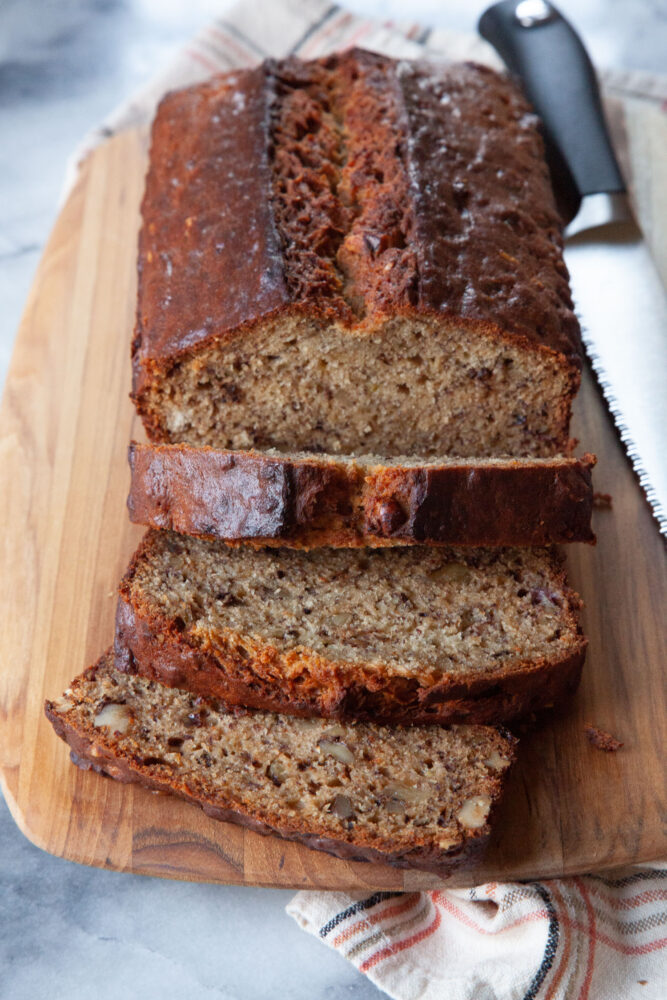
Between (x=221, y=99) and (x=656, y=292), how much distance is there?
5.68ft

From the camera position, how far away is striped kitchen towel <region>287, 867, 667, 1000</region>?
2.98 meters

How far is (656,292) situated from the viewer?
397 centimetres

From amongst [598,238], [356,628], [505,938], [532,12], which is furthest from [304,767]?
[532,12]

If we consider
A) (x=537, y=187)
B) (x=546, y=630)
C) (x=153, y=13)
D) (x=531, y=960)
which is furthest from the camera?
(x=153, y=13)

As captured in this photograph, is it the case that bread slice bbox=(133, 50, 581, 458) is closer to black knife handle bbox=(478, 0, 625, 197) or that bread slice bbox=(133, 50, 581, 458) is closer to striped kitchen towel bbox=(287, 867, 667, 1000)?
black knife handle bbox=(478, 0, 625, 197)

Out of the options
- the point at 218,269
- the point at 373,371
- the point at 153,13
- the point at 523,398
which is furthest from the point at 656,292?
the point at 153,13

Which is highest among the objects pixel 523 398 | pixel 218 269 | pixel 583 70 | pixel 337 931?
pixel 583 70

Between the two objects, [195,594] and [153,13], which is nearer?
[195,594]

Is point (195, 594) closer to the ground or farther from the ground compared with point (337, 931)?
farther from the ground

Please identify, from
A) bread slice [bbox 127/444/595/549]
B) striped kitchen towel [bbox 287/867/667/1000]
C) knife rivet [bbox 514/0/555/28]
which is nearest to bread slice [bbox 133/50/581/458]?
bread slice [bbox 127/444/595/549]

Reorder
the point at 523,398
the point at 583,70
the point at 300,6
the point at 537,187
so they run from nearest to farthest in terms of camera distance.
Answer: the point at 523,398
the point at 537,187
the point at 583,70
the point at 300,6

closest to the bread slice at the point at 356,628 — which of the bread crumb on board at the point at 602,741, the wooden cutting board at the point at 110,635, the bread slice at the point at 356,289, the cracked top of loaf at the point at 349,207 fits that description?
the bread crumb on board at the point at 602,741

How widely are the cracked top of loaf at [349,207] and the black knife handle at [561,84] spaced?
0.23 metres

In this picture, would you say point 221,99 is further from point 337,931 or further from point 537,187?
point 337,931
